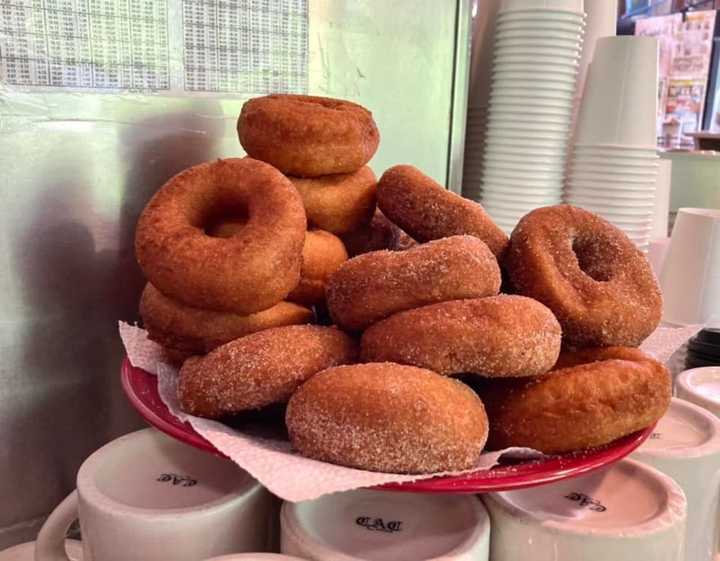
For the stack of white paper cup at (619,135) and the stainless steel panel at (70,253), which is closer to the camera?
the stainless steel panel at (70,253)

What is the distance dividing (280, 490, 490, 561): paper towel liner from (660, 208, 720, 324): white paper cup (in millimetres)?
749

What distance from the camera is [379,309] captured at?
2.08ft

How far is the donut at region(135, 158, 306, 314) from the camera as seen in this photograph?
2.14 feet

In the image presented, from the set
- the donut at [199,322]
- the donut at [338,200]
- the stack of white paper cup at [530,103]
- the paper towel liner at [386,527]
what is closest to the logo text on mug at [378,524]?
the paper towel liner at [386,527]

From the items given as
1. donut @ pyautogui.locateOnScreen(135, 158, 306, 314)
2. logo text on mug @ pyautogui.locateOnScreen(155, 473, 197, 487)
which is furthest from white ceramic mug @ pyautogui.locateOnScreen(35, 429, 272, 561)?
donut @ pyautogui.locateOnScreen(135, 158, 306, 314)

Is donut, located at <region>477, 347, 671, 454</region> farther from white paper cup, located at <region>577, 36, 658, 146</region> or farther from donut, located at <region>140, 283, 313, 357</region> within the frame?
white paper cup, located at <region>577, 36, 658, 146</region>

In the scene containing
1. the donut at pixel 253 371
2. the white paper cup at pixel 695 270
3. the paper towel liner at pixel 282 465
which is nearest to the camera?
the paper towel liner at pixel 282 465

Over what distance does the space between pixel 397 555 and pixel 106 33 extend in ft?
2.21

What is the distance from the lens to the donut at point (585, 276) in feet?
2.25

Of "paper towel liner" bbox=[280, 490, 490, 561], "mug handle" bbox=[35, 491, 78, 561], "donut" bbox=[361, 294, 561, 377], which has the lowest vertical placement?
"mug handle" bbox=[35, 491, 78, 561]

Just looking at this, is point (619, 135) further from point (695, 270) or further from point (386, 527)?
point (386, 527)

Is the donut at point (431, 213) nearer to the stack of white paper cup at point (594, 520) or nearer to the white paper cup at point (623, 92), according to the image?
the stack of white paper cup at point (594, 520)

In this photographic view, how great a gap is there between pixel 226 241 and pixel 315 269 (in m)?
0.12

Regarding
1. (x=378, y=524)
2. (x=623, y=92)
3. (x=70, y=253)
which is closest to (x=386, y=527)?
(x=378, y=524)
